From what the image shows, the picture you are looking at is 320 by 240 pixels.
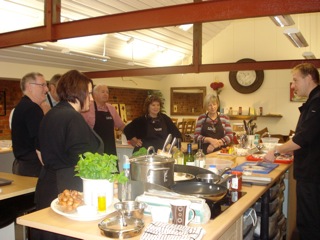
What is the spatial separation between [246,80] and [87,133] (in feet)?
27.8

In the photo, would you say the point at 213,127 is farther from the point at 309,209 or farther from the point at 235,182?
the point at 235,182

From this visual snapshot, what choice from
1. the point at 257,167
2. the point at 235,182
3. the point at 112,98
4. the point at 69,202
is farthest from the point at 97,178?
the point at 112,98

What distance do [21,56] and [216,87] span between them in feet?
18.4

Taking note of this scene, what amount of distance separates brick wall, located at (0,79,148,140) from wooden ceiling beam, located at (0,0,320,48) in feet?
12.0

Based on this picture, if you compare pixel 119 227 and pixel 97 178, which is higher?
pixel 97 178

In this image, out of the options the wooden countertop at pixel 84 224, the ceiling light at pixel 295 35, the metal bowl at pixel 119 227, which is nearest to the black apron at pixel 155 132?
the wooden countertop at pixel 84 224

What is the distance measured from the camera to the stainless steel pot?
5.86ft

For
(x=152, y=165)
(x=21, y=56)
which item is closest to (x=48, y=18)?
(x=152, y=165)

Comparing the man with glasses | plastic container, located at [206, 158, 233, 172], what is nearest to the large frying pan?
plastic container, located at [206, 158, 233, 172]

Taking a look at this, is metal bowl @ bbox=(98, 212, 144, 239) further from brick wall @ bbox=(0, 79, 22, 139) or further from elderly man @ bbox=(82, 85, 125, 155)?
brick wall @ bbox=(0, 79, 22, 139)

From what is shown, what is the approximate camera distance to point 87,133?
2.07m

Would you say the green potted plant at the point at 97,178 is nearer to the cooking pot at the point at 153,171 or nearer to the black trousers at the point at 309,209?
the cooking pot at the point at 153,171

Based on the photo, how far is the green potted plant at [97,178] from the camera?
1637 mm

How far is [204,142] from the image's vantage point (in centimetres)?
412
